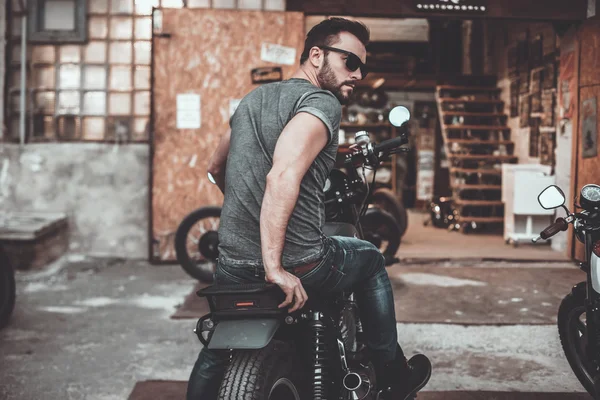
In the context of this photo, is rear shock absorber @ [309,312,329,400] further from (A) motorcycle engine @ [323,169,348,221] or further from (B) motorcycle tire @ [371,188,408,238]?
(B) motorcycle tire @ [371,188,408,238]

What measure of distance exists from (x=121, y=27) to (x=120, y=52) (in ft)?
0.94

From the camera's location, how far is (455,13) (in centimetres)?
723

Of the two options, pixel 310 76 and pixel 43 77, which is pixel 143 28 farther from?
pixel 310 76

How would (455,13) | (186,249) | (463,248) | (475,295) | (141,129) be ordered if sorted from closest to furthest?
(475,295) < (186,249) < (455,13) < (141,129) < (463,248)

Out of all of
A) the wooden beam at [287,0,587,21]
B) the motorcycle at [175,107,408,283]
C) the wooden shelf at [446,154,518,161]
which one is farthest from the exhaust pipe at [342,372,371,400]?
the wooden shelf at [446,154,518,161]

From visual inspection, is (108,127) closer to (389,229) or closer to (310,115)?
(389,229)

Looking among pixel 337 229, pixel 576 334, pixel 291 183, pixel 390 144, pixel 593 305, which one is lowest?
pixel 576 334

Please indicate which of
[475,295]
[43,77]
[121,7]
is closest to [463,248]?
[475,295]

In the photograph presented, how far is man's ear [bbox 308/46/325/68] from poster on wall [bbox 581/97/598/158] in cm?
560

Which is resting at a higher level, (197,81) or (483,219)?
(197,81)

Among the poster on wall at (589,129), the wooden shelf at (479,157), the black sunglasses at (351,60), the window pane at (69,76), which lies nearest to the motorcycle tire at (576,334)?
the black sunglasses at (351,60)

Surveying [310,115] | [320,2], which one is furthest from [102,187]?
[310,115]

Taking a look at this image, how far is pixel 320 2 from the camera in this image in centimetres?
726

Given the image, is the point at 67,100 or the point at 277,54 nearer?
the point at 277,54
